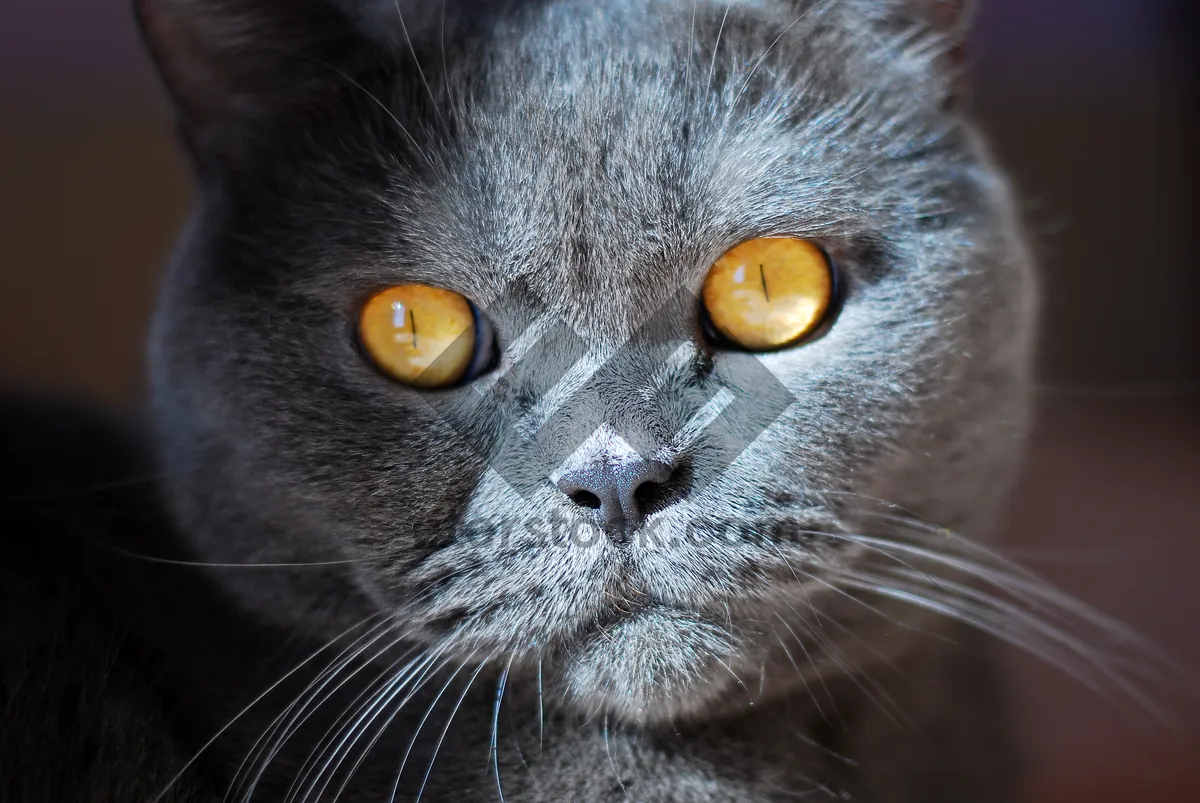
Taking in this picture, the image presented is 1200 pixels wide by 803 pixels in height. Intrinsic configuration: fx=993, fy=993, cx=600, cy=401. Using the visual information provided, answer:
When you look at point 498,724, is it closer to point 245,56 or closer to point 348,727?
point 348,727

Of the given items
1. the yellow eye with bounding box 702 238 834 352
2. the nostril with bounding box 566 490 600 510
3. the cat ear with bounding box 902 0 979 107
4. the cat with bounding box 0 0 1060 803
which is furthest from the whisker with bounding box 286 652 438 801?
the cat ear with bounding box 902 0 979 107

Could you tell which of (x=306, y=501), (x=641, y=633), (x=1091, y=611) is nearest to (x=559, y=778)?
(x=641, y=633)

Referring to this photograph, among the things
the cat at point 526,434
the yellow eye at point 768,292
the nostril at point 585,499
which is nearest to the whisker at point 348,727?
the cat at point 526,434

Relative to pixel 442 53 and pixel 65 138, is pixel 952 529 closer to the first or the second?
pixel 442 53

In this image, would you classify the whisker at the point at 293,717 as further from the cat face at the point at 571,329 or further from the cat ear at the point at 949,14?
the cat ear at the point at 949,14

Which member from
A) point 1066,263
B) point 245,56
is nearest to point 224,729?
point 245,56

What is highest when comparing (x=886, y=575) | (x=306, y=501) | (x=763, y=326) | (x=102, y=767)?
(x=763, y=326)
